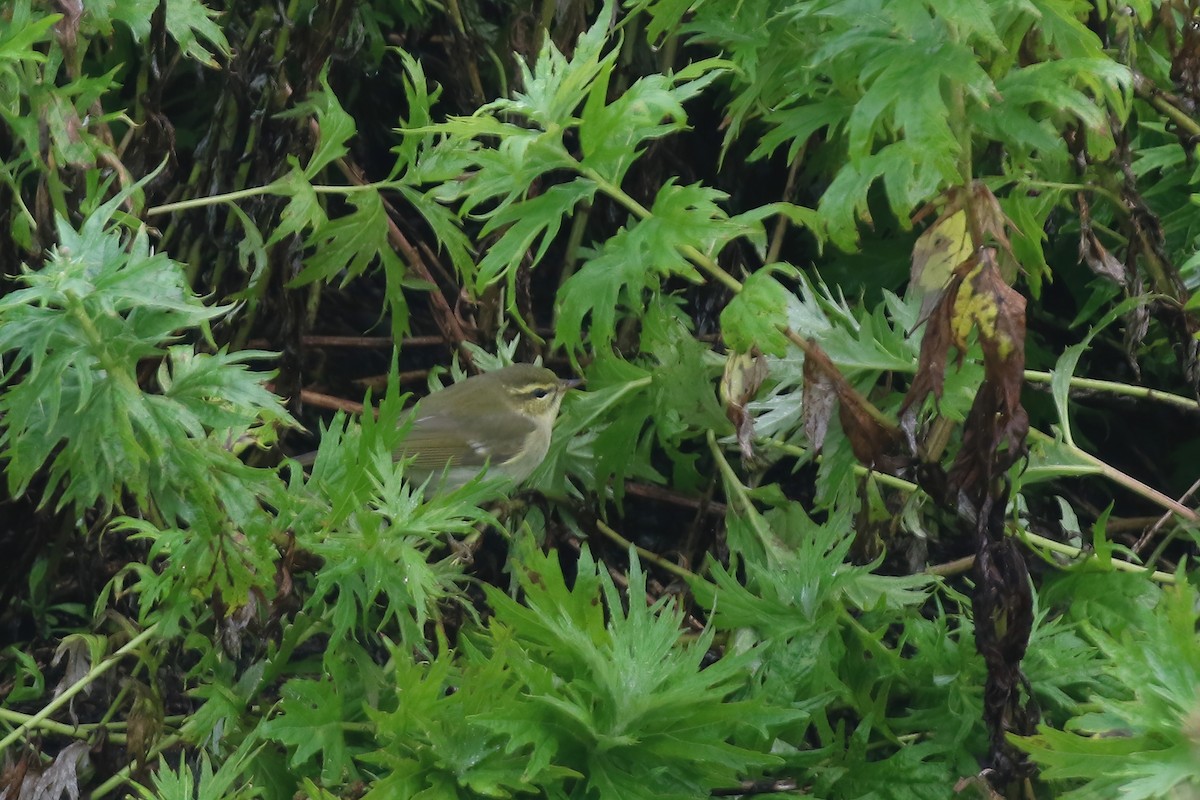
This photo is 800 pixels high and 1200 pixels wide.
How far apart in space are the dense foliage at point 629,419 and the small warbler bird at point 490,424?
186 millimetres

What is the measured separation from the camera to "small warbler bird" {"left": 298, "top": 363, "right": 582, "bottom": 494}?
383 centimetres

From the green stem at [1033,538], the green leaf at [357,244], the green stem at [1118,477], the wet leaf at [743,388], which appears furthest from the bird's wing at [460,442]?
the green stem at [1118,477]

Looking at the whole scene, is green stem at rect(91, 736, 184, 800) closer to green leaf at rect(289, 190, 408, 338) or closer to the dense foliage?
the dense foliage

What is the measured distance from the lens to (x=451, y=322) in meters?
3.65

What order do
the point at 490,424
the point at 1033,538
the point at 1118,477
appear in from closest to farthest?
the point at 1118,477
the point at 1033,538
the point at 490,424

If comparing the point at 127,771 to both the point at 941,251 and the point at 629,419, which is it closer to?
the point at 629,419

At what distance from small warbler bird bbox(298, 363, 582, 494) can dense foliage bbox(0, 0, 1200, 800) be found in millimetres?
186

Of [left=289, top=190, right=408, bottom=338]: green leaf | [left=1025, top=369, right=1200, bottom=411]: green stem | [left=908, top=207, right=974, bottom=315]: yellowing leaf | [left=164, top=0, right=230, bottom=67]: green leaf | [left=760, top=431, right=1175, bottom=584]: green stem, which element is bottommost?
[left=760, top=431, right=1175, bottom=584]: green stem

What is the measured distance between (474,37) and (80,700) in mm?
2013

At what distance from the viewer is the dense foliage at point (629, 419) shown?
2131mm

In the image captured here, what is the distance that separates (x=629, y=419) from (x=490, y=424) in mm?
995

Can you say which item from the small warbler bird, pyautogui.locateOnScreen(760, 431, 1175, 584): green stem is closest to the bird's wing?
the small warbler bird

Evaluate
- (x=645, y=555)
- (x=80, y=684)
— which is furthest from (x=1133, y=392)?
(x=80, y=684)

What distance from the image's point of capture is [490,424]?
4055 mm
